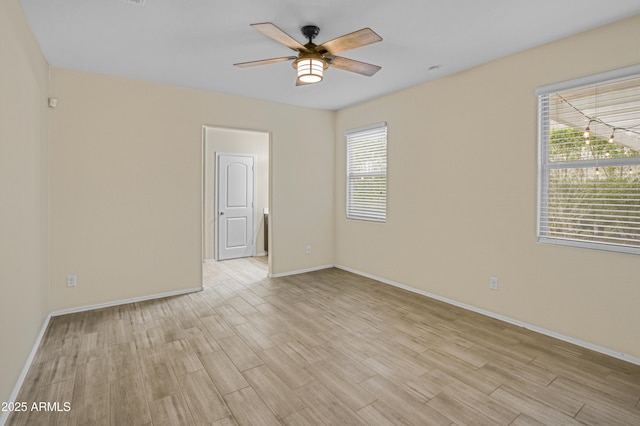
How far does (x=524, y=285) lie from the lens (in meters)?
3.07

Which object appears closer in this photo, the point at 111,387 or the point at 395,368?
the point at 111,387

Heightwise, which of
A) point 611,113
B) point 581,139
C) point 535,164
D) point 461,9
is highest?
point 461,9

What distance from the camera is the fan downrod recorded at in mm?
2531

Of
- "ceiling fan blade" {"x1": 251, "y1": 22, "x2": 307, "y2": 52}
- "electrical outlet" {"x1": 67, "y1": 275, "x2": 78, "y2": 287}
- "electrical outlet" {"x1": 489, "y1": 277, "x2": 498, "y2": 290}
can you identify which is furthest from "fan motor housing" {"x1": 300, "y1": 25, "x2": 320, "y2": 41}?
"electrical outlet" {"x1": 67, "y1": 275, "x2": 78, "y2": 287}

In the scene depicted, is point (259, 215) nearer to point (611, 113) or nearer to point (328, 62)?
point (328, 62)

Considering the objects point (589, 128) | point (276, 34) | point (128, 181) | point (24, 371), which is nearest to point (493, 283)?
point (589, 128)

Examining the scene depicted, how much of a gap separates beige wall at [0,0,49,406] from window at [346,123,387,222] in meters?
3.74

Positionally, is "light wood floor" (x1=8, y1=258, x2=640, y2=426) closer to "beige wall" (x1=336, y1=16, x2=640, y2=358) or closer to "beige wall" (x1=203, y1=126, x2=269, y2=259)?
"beige wall" (x1=336, y1=16, x2=640, y2=358)

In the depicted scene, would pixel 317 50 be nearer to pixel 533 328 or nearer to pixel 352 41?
pixel 352 41

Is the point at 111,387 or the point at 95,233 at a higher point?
the point at 95,233

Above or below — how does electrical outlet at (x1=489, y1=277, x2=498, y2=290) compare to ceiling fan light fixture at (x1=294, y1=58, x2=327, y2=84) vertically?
below

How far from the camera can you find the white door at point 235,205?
20.4 ft

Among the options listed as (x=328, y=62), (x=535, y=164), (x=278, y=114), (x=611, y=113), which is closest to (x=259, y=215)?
(x=278, y=114)

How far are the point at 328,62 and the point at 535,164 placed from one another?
6.83ft
